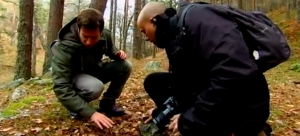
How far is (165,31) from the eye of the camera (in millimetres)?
2338

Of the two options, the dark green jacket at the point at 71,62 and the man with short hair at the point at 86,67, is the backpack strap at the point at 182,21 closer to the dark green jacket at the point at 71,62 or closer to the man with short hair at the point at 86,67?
the man with short hair at the point at 86,67

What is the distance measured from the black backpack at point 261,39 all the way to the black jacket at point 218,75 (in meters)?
0.09

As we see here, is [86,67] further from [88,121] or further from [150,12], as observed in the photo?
[150,12]

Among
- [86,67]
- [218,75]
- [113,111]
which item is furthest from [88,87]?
[218,75]

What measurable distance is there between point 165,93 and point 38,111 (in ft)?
5.99

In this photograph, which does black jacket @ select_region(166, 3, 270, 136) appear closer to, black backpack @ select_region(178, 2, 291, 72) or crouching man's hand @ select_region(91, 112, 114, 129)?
black backpack @ select_region(178, 2, 291, 72)

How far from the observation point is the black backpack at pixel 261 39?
205 cm

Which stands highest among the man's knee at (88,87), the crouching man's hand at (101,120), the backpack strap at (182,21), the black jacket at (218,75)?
the backpack strap at (182,21)

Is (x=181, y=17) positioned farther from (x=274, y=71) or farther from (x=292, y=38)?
(x=292, y=38)

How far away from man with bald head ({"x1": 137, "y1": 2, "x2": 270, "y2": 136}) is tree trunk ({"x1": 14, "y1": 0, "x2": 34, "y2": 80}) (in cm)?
641

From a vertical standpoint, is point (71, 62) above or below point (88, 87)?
above

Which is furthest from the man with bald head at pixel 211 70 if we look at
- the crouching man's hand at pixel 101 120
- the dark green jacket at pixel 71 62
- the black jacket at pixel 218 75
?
the dark green jacket at pixel 71 62

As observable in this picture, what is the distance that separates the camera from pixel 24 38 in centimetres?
818

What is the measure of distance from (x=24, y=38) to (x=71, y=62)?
541 centimetres
